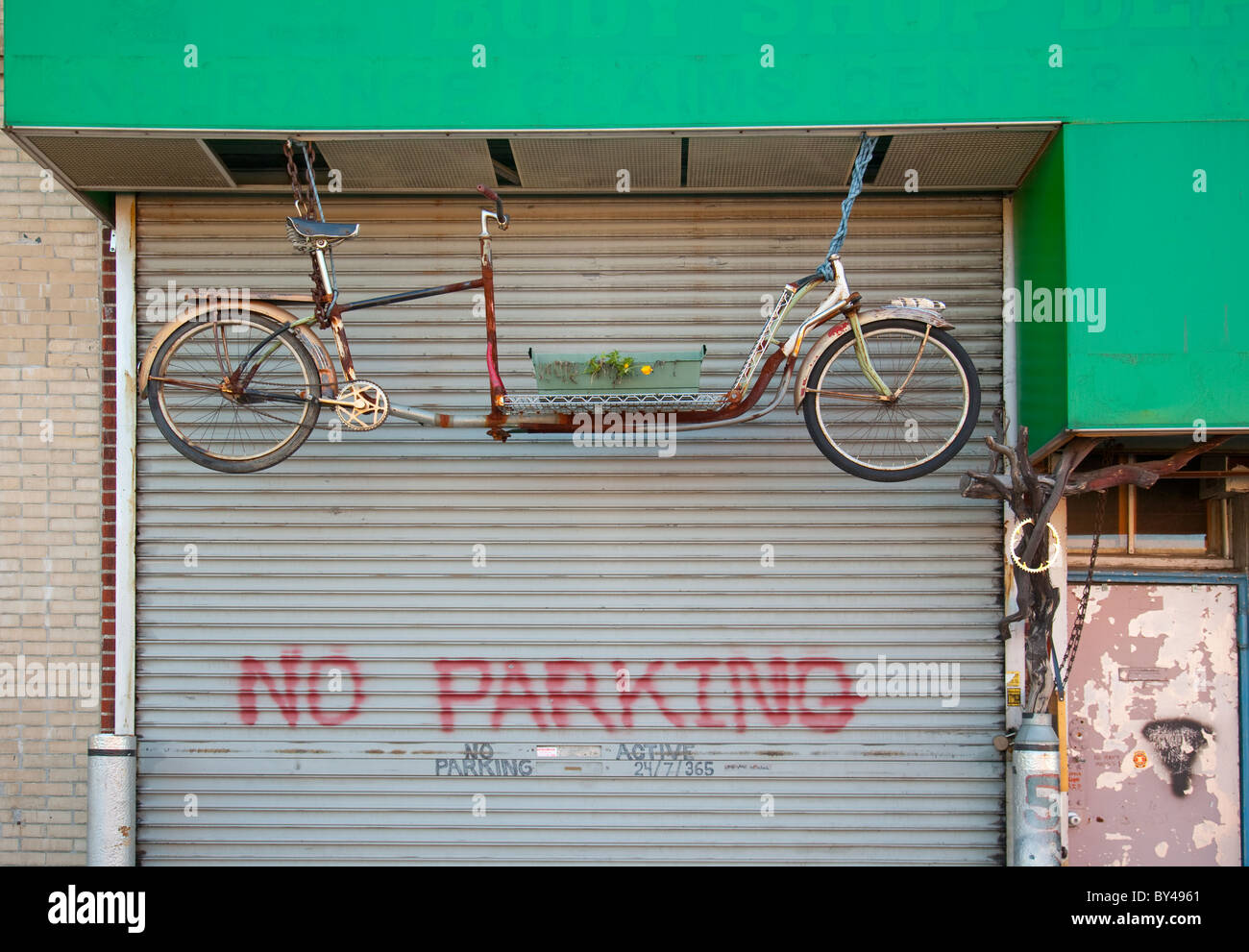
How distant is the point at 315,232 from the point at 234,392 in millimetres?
1015

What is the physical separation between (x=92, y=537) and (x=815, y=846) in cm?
496

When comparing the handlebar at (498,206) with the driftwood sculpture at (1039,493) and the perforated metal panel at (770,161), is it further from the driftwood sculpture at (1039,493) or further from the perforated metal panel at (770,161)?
the driftwood sculpture at (1039,493)

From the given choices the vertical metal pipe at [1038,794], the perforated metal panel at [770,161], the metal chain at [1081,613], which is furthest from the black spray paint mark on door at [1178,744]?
the perforated metal panel at [770,161]

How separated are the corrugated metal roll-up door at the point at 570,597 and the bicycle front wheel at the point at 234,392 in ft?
0.88

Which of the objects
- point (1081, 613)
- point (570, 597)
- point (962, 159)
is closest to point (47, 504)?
point (570, 597)

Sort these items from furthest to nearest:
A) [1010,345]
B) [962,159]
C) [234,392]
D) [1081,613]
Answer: [1010,345] → [1081,613] → [962,159] → [234,392]

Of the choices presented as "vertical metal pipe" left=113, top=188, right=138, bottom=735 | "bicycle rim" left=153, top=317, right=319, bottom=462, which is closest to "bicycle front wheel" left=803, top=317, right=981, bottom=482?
"bicycle rim" left=153, top=317, right=319, bottom=462

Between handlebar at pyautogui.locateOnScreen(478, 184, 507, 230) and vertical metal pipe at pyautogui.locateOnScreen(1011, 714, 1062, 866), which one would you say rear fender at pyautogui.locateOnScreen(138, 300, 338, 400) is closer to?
handlebar at pyautogui.locateOnScreen(478, 184, 507, 230)

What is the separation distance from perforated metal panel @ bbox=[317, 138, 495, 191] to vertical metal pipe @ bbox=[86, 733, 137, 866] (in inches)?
146

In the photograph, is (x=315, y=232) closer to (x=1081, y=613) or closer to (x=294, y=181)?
(x=294, y=181)

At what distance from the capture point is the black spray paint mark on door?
666 centimetres

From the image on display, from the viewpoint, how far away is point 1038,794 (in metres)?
5.94

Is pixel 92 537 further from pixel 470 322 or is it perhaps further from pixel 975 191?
pixel 975 191

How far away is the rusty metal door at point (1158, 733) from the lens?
6.62m
